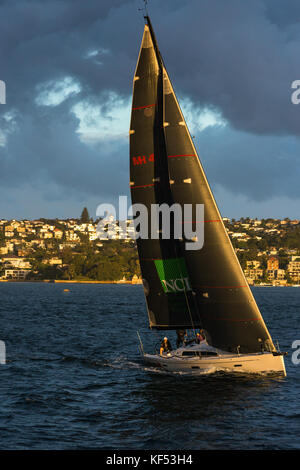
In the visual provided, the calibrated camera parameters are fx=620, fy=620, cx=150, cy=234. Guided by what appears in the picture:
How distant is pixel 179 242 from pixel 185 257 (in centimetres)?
95

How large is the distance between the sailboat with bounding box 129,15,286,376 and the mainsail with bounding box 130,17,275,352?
47mm

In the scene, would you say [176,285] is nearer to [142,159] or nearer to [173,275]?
[173,275]

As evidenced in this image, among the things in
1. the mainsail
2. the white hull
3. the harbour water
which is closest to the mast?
the mainsail

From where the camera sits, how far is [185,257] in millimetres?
29703

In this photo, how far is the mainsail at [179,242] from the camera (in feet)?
95.0

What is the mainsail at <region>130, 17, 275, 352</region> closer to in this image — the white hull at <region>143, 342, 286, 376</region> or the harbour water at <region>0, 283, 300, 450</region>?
the white hull at <region>143, 342, 286, 376</region>

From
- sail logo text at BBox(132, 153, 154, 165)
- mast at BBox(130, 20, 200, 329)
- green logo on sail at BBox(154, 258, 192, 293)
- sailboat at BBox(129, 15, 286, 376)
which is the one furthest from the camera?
green logo on sail at BBox(154, 258, 192, 293)

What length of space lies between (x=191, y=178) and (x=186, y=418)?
37.2ft

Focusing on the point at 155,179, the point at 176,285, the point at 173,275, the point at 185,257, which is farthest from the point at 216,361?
the point at 155,179

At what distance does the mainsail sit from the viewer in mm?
28953

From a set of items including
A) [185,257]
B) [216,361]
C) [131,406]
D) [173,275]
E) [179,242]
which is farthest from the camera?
[173,275]
